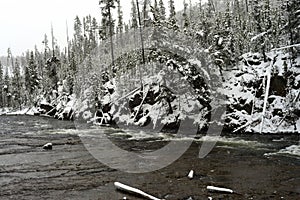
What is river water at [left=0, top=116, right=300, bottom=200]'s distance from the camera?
13273mm

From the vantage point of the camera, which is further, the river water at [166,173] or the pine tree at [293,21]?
the pine tree at [293,21]

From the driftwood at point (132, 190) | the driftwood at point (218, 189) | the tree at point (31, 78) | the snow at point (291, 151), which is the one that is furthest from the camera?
the tree at point (31, 78)

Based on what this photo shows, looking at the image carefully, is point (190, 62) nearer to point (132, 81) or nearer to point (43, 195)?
point (132, 81)

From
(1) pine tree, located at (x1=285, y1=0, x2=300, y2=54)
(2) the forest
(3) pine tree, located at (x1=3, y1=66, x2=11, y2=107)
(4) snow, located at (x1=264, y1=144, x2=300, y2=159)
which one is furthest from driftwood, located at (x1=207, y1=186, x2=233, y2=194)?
(3) pine tree, located at (x1=3, y1=66, x2=11, y2=107)

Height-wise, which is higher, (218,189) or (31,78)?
(31,78)

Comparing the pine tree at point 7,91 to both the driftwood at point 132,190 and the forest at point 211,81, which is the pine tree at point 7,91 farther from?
the driftwood at point 132,190

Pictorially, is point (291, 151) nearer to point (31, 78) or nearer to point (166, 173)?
point (166, 173)

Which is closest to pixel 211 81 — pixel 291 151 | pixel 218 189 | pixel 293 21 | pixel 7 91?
pixel 293 21

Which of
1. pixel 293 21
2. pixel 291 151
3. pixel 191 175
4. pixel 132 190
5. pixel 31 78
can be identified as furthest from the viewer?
pixel 31 78

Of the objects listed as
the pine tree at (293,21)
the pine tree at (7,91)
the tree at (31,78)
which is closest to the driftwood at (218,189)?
the pine tree at (293,21)

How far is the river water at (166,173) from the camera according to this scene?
13.3 m

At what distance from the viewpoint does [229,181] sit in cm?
1459

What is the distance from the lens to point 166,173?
16234 mm

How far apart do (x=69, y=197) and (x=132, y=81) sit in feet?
104
